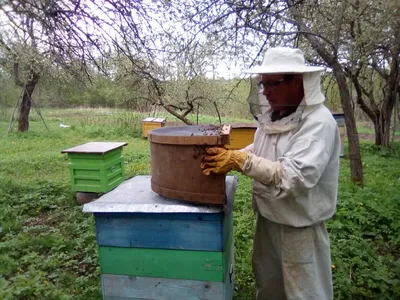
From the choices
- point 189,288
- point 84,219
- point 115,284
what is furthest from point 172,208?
point 84,219

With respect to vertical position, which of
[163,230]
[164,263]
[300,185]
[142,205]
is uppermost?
[300,185]

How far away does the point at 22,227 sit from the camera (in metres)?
3.88

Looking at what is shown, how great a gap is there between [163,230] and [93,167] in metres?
3.19

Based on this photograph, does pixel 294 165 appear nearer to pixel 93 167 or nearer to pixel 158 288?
pixel 158 288

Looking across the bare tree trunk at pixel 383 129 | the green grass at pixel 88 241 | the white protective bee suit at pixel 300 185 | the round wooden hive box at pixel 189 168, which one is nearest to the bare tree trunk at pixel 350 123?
the green grass at pixel 88 241

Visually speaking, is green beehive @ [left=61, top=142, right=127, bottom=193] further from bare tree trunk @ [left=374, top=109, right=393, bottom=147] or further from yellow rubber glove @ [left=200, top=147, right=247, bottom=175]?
bare tree trunk @ [left=374, top=109, right=393, bottom=147]

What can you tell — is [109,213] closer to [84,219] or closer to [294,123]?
[294,123]

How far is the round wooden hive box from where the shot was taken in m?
1.50

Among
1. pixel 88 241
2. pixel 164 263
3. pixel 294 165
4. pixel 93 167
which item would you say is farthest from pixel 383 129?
pixel 164 263

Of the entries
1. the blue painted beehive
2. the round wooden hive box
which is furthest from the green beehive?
the round wooden hive box

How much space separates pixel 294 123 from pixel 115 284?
118 cm

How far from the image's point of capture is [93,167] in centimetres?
464

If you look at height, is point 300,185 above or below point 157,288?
above

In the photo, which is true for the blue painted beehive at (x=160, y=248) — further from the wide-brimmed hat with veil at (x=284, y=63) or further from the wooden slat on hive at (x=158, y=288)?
the wide-brimmed hat with veil at (x=284, y=63)
